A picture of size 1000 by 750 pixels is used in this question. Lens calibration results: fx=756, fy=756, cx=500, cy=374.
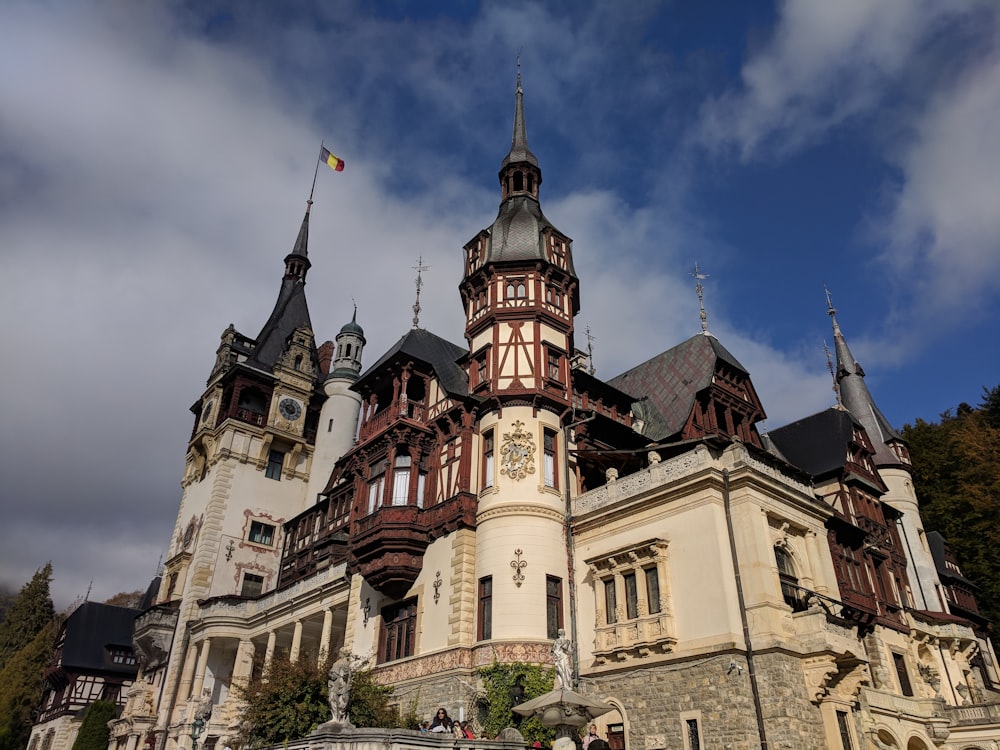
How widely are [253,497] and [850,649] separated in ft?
116

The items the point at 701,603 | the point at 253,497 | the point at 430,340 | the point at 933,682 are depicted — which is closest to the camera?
the point at 701,603

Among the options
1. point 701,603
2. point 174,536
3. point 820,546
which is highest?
point 174,536

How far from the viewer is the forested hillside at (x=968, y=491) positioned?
44.0 metres

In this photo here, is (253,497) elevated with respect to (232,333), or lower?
lower

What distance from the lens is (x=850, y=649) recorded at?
2123cm

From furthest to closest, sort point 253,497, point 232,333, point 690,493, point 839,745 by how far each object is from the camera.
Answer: point 232,333
point 253,497
point 690,493
point 839,745

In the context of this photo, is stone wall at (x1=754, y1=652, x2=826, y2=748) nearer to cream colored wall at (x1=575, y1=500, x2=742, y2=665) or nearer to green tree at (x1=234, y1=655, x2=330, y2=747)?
cream colored wall at (x1=575, y1=500, x2=742, y2=665)

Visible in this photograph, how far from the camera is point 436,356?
33.4 m

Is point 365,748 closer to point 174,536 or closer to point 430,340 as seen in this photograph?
point 430,340

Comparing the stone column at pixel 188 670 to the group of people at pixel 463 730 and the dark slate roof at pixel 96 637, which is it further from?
the group of people at pixel 463 730

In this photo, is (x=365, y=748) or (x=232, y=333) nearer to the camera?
(x=365, y=748)

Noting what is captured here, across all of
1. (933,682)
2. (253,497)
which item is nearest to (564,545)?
(933,682)

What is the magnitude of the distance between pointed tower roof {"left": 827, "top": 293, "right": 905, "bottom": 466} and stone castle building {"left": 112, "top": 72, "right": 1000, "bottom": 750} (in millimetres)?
191

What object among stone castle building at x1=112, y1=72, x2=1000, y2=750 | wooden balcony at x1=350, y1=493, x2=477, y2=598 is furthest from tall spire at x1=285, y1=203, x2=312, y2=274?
wooden balcony at x1=350, y1=493, x2=477, y2=598
